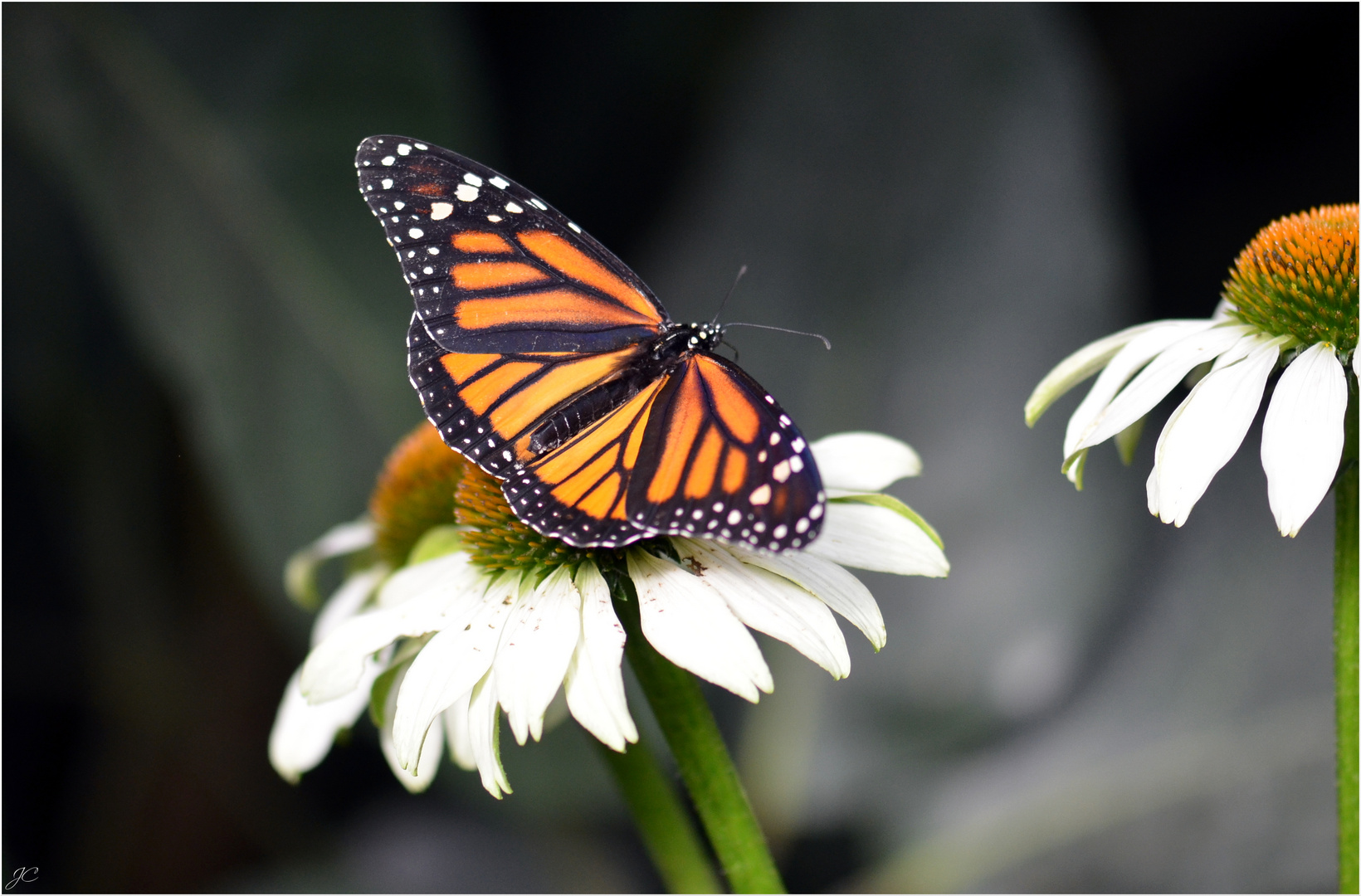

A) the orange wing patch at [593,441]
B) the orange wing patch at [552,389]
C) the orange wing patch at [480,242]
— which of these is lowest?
the orange wing patch at [593,441]

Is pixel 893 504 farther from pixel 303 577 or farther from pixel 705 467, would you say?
pixel 303 577

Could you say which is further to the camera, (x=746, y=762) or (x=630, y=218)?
(x=630, y=218)

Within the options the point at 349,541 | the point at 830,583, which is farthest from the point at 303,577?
the point at 830,583

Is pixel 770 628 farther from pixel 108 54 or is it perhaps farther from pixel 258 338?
pixel 108 54

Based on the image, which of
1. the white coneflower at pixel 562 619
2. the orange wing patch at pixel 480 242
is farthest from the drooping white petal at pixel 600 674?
the orange wing patch at pixel 480 242

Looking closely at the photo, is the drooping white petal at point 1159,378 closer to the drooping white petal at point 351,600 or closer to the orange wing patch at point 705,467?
the orange wing patch at point 705,467

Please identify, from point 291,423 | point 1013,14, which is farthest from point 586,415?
point 1013,14
